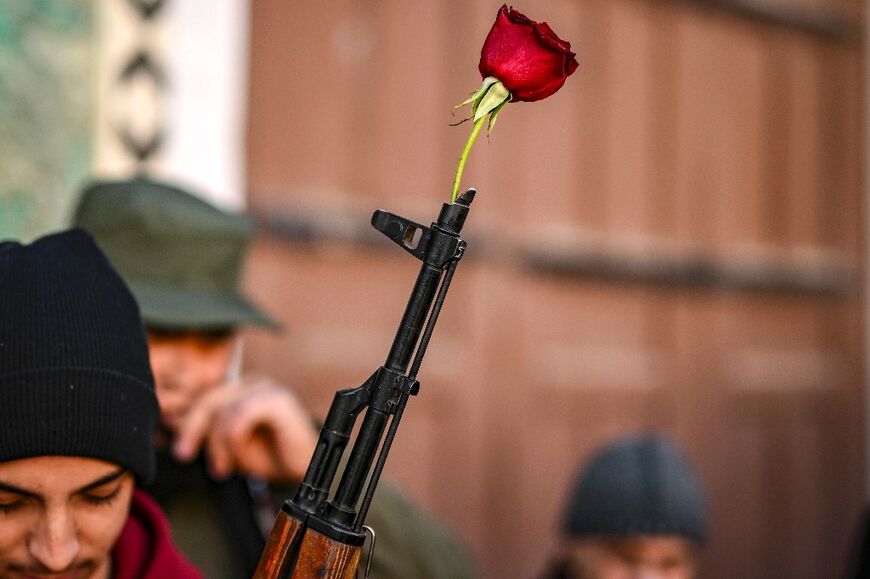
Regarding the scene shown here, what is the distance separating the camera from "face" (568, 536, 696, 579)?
2637mm

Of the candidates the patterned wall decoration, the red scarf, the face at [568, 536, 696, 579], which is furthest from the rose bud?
the patterned wall decoration

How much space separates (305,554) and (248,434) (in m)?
0.62

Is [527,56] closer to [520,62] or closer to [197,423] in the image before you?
[520,62]

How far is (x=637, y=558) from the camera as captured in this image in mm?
2652

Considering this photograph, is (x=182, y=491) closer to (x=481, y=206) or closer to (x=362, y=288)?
(x=362, y=288)

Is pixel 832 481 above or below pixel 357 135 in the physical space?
below

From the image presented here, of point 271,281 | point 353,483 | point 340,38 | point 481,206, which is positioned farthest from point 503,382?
point 353,483

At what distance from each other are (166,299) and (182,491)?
0.96ft

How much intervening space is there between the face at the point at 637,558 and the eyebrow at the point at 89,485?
53.4 inches

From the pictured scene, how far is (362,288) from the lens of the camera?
11.5 ft

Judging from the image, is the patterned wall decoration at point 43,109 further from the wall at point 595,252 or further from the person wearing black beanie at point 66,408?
the person wearing black beanie at point 66,408

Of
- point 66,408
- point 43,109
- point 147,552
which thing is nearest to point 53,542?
point 66,408

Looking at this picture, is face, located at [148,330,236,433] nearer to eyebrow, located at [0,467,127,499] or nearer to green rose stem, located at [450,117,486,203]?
eyebrow, located at [0,467,127,499]

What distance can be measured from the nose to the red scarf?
21 cm
